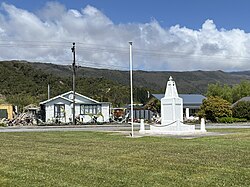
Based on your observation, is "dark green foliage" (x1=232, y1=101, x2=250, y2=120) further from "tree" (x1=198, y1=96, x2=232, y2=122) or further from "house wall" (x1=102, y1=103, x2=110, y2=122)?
"house wall" (x1=102, y1=103, x2=110, y2=122)

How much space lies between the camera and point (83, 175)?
11836mm

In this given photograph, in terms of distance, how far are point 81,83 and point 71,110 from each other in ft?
167

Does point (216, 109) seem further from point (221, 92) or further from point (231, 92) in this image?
point (231, 92)

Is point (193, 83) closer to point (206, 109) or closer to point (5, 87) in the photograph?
point (5, 87)

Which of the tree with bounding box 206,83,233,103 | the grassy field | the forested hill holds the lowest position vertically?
the grassy field

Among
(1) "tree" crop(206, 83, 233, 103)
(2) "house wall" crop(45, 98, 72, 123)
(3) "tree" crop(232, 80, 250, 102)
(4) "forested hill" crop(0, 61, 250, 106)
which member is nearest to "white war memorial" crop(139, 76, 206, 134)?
(2) "house wall" crop(45, 98, 72, 123)

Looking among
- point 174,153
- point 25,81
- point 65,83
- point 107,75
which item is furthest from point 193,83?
point 174,153

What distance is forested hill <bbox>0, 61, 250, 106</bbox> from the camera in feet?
314

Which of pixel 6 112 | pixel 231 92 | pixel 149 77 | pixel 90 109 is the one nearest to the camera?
pixel 90 109

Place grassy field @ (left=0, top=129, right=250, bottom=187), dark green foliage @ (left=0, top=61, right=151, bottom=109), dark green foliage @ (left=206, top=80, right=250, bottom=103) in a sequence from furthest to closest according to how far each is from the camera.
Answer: dark green foliage @ (left=0, top=61, right=151, bottom=109) → dark green foliage @ (left=206, top=80, right=250, bottom=103) → grassy field @ (left=0, top=129, right=250, bottom=187)

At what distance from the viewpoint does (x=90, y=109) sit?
191 ft

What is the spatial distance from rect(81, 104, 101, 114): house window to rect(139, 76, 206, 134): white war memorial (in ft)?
86.1

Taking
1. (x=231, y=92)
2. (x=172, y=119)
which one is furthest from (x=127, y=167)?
(x=231, y=92)

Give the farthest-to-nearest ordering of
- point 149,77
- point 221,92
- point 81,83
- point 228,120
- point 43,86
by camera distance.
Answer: point 149,77 < point 81,83 < point 43,86 < point 221,92 < point 228,120
